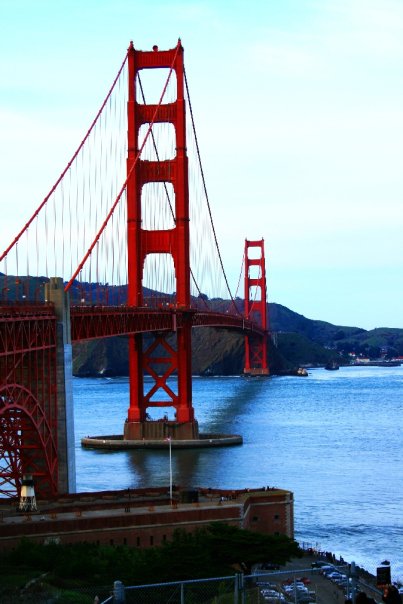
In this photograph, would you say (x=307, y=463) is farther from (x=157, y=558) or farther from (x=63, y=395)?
(x=157, y=558)

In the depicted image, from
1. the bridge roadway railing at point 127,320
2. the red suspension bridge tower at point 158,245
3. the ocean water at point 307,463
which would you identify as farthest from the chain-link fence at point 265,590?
the red suspension bridge tower at point 158,245

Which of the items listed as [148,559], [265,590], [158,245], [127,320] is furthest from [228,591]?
[158,245]

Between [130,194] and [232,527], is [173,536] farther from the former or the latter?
[130,194]

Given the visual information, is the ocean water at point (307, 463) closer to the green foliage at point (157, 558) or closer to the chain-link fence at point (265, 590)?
the chain-link fence at point (265, 590)

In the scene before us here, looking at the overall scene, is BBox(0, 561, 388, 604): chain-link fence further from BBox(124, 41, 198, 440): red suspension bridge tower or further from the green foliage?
BBox(124, 41, 198, 440): red suspension bridge tower

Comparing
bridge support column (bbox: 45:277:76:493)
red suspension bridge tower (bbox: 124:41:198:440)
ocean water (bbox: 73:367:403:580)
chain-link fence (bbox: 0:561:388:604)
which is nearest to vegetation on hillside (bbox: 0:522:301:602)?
chain-link fence (bbox: 0:561:388:604)

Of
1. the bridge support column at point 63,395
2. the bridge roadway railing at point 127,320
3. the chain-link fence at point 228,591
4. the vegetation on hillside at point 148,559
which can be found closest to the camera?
the chain-link fence at point 228,591
